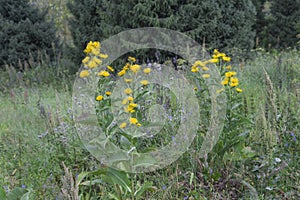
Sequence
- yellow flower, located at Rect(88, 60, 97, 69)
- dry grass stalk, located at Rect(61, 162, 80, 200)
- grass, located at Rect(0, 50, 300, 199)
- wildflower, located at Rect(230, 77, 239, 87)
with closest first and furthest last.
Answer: dry grass stalk, located at Rect(61, 162, 80, 200) → yellow flower, located at Rect(88, 60, 97, 69) → grass, located at Rect(0, 50, 300, 199) → wildflower, located at Rect(230, 77, 239, 87)

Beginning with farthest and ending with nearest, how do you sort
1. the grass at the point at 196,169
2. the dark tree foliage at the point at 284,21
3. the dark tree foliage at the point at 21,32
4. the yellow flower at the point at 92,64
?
the dark tree foliage at the point at 284,21 → the dark tree foliage at the point at 21,32 → the grass at the point at 196,169 → the yellow flower at the point at 92,64

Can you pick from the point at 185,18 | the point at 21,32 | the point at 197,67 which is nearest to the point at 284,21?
the point at 185,18

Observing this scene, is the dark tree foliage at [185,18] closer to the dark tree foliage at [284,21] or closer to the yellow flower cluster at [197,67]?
the dark tree foliage at [284,21]

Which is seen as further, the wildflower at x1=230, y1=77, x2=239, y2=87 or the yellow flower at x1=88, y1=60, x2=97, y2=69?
the wildflower at x1=230, y1=77, x2=239, y2=87

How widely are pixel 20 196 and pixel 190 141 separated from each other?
1513mm

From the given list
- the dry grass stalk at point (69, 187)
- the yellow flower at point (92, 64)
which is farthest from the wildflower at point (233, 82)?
the dry grass stalk at point (69, 187)

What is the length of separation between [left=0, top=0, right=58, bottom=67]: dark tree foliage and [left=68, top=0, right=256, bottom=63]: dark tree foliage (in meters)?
1.94

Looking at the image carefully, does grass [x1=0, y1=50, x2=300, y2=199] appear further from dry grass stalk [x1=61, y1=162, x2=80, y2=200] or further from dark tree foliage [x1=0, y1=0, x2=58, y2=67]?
dark tree foliage [x1=0, y1=0, x2=58, y2=67]

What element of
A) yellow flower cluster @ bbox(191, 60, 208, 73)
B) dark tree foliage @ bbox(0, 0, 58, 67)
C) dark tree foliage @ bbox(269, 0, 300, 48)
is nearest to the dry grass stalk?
yellow flower cluster @ bbox(191, 60, 208, 73)

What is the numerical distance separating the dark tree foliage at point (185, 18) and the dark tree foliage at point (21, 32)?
6.36 feet

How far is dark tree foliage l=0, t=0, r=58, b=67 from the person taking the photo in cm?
979

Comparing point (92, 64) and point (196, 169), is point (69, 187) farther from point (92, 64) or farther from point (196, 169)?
point (196, 169)

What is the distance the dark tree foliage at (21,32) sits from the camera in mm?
9789

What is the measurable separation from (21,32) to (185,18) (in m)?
4.75
